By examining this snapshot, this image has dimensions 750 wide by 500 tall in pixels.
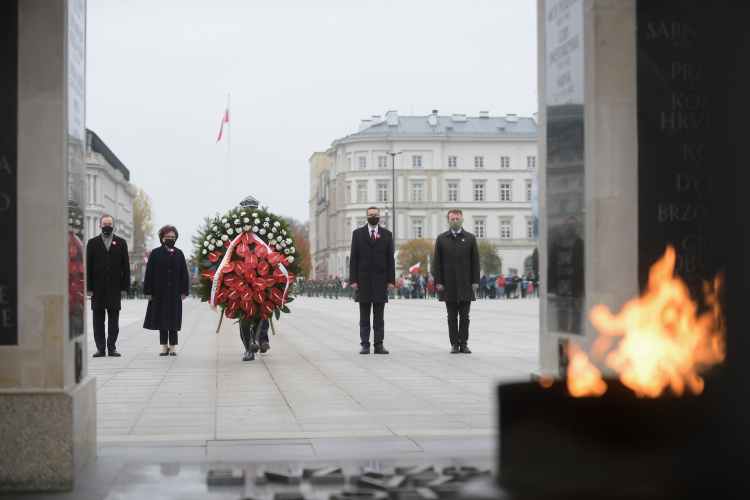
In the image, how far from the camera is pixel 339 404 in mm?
8086

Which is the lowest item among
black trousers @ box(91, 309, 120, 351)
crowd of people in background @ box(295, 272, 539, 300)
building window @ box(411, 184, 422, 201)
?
crowd of people in background @ box(295, 272, 539, 300)

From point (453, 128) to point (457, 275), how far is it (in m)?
98.5

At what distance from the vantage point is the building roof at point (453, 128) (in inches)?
4296

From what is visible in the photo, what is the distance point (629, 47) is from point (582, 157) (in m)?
0.68

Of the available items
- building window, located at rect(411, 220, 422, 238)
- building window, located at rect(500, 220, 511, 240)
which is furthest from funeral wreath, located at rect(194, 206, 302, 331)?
building window, located at rect(500, 220, 511, 240)

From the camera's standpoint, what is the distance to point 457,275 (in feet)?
44.9

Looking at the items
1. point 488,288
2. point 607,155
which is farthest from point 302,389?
point 488,288

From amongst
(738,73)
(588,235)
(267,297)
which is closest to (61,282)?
(588,235)

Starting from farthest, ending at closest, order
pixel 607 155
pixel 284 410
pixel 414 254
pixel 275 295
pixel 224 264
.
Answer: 1. pixel 414 254
2. pixel 275 295
3. pixel 224 264
4. pixel 284 410
5. pixel 607 155

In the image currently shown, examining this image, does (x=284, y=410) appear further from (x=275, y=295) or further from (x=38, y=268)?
(x=275, y=295)

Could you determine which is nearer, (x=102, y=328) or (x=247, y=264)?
(x=247, y=264)

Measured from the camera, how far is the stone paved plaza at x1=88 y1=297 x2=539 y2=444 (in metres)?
6.82

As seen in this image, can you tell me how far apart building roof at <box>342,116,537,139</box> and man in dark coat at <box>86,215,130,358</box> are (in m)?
95.2

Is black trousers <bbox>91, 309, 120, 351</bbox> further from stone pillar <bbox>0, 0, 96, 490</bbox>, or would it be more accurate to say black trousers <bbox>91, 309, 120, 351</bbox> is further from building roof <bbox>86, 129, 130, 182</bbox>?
building roof <bbox>86, 129, 130, 182</bbox>
